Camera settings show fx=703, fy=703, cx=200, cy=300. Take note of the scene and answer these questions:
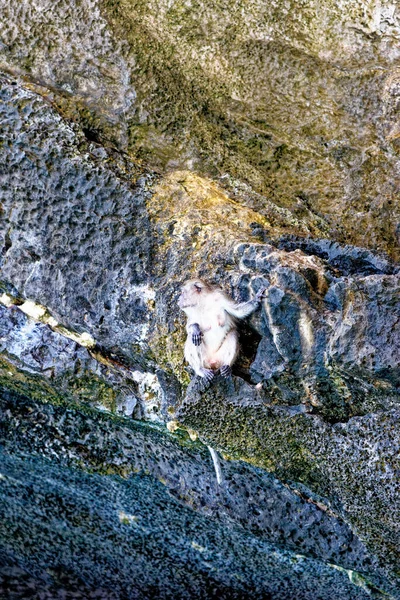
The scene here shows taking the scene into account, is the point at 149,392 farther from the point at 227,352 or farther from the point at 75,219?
the point at 75,219

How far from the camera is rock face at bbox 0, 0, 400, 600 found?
372cm

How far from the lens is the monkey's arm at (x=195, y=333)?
3.62 meters

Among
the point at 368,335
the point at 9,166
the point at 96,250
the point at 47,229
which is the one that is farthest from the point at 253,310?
the point at 9,166

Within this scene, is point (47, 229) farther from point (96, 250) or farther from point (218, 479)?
point (218, 479)

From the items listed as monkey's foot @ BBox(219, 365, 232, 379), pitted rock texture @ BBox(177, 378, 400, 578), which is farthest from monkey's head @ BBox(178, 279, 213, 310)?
pitted rock texture @ BBox(177, 378, 400, 578)

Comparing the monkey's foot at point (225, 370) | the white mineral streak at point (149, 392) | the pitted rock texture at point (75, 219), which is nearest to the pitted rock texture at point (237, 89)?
the pitted rock texture at point (75, 219)

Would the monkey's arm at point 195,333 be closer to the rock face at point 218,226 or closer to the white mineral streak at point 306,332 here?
the rock face at point 218,226

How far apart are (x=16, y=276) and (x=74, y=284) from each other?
42 centimetres

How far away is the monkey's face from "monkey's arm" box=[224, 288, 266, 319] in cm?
14

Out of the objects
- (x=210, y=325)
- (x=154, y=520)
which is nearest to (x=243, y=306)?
(x=210, y=325)

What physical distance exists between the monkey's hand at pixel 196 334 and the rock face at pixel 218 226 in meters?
0.20

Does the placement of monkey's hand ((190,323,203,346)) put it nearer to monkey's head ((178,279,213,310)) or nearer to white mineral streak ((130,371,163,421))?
monkey's head ((178,279,213,310))

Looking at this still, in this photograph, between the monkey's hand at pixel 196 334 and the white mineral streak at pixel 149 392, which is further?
the white mineral streak at pixel 149 392

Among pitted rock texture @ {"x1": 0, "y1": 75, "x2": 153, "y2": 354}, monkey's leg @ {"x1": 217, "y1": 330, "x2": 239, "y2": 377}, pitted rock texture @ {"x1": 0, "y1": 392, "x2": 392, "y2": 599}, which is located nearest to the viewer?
monkey's leg @ {"x1": 217, "y1": 330, "x2": 239, "y2": 377}
